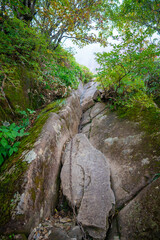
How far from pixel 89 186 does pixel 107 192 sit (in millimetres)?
324

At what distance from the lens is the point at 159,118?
271 cm

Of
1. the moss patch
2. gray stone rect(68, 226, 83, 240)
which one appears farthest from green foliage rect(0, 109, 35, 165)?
gray stone rect(68, 226, 83, 240)

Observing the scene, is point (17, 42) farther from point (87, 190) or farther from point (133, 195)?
point (133, 195)

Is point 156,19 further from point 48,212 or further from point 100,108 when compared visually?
point 48,212

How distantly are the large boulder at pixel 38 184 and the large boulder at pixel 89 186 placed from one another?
0.27 m

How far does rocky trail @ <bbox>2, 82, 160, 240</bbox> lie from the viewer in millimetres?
1396

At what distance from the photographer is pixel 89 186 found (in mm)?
1927

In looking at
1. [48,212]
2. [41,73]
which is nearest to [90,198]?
[48,212]

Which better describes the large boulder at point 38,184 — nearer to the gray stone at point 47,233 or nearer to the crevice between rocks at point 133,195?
the gray stone at point 47,233

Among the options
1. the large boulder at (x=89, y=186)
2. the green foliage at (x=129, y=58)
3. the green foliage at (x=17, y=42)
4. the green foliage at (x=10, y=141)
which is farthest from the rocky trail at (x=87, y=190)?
the green foliage at (x=17, y=42)

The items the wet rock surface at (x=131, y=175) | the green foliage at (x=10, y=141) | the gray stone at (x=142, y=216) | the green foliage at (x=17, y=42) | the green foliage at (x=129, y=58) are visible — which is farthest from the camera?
the green foliage at (x=17, y=42)

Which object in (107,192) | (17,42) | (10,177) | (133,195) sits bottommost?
(133,195)

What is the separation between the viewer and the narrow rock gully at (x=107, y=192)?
1.45 m

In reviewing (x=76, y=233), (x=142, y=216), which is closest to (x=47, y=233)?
(x=76, y=233)
